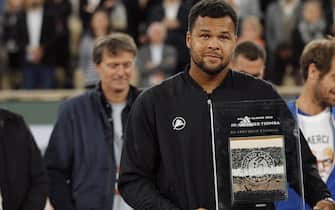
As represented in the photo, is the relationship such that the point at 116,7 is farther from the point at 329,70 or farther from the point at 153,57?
the point at 329,70

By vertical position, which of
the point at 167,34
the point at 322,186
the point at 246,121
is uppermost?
the point at 167,34

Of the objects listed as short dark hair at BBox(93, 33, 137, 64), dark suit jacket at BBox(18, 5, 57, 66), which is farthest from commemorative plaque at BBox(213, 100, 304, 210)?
dark suit jacket at BBox(18, 5, 57, 66)

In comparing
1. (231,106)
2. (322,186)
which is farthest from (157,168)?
(322,186)

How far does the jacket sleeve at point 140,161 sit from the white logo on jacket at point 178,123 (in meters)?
0.10

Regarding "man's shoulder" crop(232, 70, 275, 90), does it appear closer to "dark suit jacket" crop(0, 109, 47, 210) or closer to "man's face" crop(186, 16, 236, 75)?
"man's face" crop(186, 16, 236, 75)

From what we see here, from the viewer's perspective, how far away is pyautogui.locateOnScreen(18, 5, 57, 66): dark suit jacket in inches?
489

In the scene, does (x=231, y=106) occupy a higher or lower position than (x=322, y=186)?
higher

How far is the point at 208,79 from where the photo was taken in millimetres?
4262

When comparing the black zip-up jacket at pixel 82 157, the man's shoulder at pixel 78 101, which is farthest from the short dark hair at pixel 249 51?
the man's shoulder at pixel 78 101

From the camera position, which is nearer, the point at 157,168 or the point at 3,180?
the point at 157,168

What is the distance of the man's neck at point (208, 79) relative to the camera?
4254 mm

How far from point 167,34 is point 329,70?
649 centimetres

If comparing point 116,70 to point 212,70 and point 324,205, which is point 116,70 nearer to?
point 212,70

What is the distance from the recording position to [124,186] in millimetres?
4297
